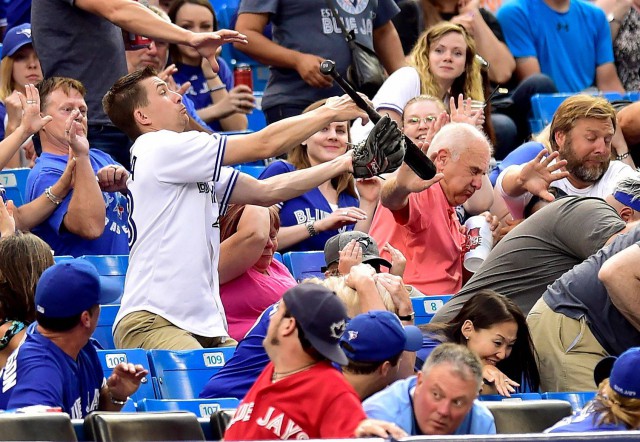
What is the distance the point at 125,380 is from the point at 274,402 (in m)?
1.06

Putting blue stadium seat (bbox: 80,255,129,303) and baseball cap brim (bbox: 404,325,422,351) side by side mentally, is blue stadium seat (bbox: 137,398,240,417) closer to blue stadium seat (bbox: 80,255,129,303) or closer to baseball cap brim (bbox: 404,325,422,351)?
baseball cap brim (bbox: 404,325,422,351)

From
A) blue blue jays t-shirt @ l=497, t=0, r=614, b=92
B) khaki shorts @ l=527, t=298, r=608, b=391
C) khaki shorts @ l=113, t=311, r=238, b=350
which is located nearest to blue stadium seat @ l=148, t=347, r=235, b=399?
khaki shorts @ l=113, t=311, r=238, b=350

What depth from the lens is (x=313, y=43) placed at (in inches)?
331

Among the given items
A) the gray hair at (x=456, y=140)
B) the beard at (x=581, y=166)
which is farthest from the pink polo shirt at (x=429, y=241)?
the beard at (x=581, y=166)

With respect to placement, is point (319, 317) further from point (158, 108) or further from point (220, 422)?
point (158, 108)

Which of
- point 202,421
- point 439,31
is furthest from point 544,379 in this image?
point 439,31

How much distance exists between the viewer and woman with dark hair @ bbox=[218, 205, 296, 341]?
6250 mm

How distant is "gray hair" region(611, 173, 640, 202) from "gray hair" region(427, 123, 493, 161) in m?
0.78

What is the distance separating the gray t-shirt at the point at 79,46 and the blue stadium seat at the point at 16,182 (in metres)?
0.45

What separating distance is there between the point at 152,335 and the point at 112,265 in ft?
2.95

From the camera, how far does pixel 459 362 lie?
438cm

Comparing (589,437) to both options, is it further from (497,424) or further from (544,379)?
(544,379)

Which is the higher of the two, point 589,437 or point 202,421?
point 589,437

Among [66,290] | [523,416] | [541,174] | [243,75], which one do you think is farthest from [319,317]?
[243,75]
